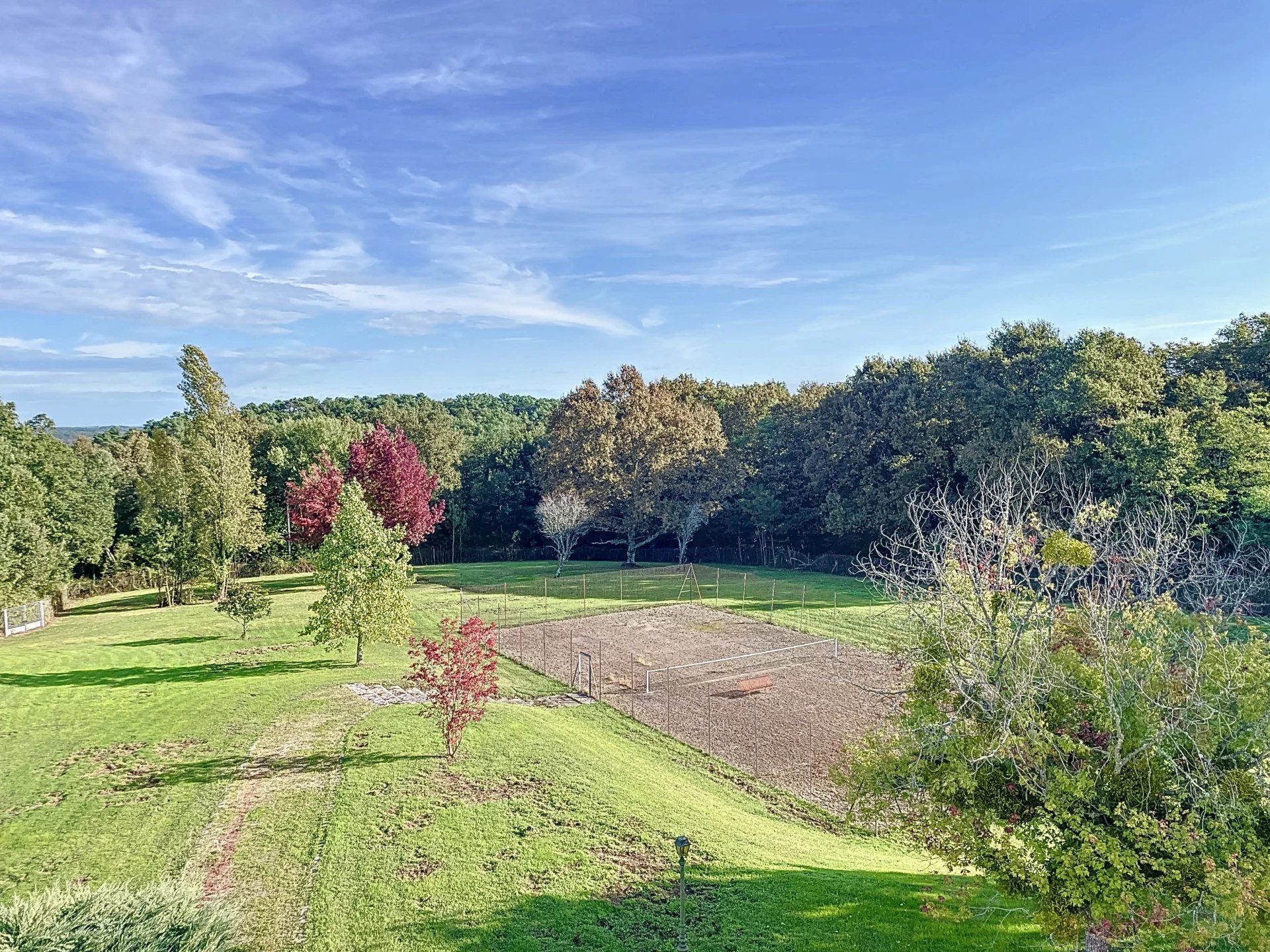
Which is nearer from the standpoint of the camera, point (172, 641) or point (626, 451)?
point (172, 641)

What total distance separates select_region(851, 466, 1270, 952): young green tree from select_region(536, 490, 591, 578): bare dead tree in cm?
3180

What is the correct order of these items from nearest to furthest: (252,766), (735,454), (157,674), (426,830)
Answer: (426,830) < (252,766) < (157,674) < (735,454)

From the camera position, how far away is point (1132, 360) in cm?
3058

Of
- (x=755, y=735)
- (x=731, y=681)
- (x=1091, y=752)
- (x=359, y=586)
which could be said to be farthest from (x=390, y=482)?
(x=1091, y=752)

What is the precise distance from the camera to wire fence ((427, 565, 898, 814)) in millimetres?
15430

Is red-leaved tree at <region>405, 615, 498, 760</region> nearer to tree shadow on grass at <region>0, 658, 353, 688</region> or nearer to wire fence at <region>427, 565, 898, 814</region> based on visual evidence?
wire fence at <region>427, 565, 898, 814</region>

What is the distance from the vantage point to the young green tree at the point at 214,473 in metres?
29.4

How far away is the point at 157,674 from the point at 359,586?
18.5 feet

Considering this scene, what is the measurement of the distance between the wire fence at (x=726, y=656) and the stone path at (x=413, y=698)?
32.3 inches

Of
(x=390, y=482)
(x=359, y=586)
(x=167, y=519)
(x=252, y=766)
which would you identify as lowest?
(x=252, y=766)

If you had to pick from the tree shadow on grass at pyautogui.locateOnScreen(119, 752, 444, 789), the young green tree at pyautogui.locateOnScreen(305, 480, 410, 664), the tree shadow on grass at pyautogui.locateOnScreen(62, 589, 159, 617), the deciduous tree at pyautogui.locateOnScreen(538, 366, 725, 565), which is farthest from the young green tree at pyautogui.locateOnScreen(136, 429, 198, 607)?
the tree shadow on grass at pyautogui.locateOnScreen(119, 752, 444, 789)

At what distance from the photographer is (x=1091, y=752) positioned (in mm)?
6172

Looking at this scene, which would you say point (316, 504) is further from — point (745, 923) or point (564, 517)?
point (745, 923)

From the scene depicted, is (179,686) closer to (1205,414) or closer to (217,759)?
(217,759)
